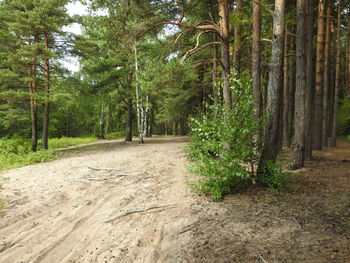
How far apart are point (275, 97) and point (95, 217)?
497 cm

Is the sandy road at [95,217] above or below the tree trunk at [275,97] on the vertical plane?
below

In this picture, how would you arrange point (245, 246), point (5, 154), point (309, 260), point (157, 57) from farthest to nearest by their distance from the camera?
point (5, 154) → point (157, 57) → point (245, 246) → point (309, 260)

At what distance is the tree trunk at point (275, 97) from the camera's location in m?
4.96

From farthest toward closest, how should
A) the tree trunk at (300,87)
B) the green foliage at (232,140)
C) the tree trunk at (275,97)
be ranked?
the tree trunk at (300,87)
the tree trunk at (275,97)
the green foliage at (232,140)

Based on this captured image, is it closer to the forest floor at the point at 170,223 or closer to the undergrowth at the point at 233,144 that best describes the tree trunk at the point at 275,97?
the undergrowth at the point at 233,144

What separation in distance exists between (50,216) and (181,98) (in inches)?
629

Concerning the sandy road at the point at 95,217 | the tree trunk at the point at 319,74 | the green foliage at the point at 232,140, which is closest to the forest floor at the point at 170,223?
the sandy road at the point at 95,217

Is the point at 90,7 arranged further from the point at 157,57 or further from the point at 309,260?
the point at 309,260

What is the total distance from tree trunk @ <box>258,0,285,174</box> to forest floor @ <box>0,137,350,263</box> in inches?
37.8

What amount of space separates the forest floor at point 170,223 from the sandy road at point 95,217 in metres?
0.02

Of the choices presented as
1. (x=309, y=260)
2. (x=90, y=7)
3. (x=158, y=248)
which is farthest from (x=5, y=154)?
(x=309, y=260)

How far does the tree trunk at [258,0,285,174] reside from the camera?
4.96m

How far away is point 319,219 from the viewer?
11.7 ft

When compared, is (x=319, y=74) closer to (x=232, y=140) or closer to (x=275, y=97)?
(x=275, y=97)
